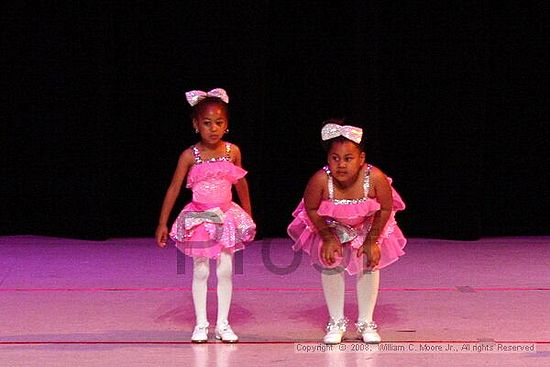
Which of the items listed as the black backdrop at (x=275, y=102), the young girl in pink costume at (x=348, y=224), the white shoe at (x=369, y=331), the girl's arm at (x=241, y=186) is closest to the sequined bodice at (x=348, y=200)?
the young girl in pink costume at (x=348, y=224)

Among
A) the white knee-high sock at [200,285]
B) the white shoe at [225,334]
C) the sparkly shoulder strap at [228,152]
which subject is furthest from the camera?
the sparkly shoulder strap at [228,152]

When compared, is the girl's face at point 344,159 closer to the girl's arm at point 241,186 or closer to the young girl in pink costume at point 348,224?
the young girl in pink costume at point 348,224

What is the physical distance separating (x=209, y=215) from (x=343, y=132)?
2.24 feet

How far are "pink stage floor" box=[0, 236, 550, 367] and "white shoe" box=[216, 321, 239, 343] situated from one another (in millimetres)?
42

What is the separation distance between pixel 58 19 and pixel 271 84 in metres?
1.51

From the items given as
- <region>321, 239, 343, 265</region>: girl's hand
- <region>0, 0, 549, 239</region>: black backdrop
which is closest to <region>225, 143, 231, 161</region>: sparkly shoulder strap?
<region>321, 239, 343, 265</region>: girl's hand

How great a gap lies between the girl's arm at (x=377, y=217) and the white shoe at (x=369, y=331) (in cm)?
25

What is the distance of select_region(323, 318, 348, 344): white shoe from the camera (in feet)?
13.9

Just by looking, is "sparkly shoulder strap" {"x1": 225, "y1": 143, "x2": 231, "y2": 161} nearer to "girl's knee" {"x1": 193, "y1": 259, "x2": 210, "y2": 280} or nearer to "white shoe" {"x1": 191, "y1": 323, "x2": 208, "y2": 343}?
"girl's knee" {"x1": 193, "y1": 259, "x2": 210, "y2": 280}

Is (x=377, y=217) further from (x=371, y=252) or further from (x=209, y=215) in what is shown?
(x=209, y=215)

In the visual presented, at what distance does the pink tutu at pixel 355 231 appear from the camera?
427 cm

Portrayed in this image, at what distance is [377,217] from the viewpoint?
429 centimetres

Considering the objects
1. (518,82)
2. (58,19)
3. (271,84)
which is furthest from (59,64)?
(518,82)

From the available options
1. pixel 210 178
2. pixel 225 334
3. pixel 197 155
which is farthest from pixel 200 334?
pixel 197 155
